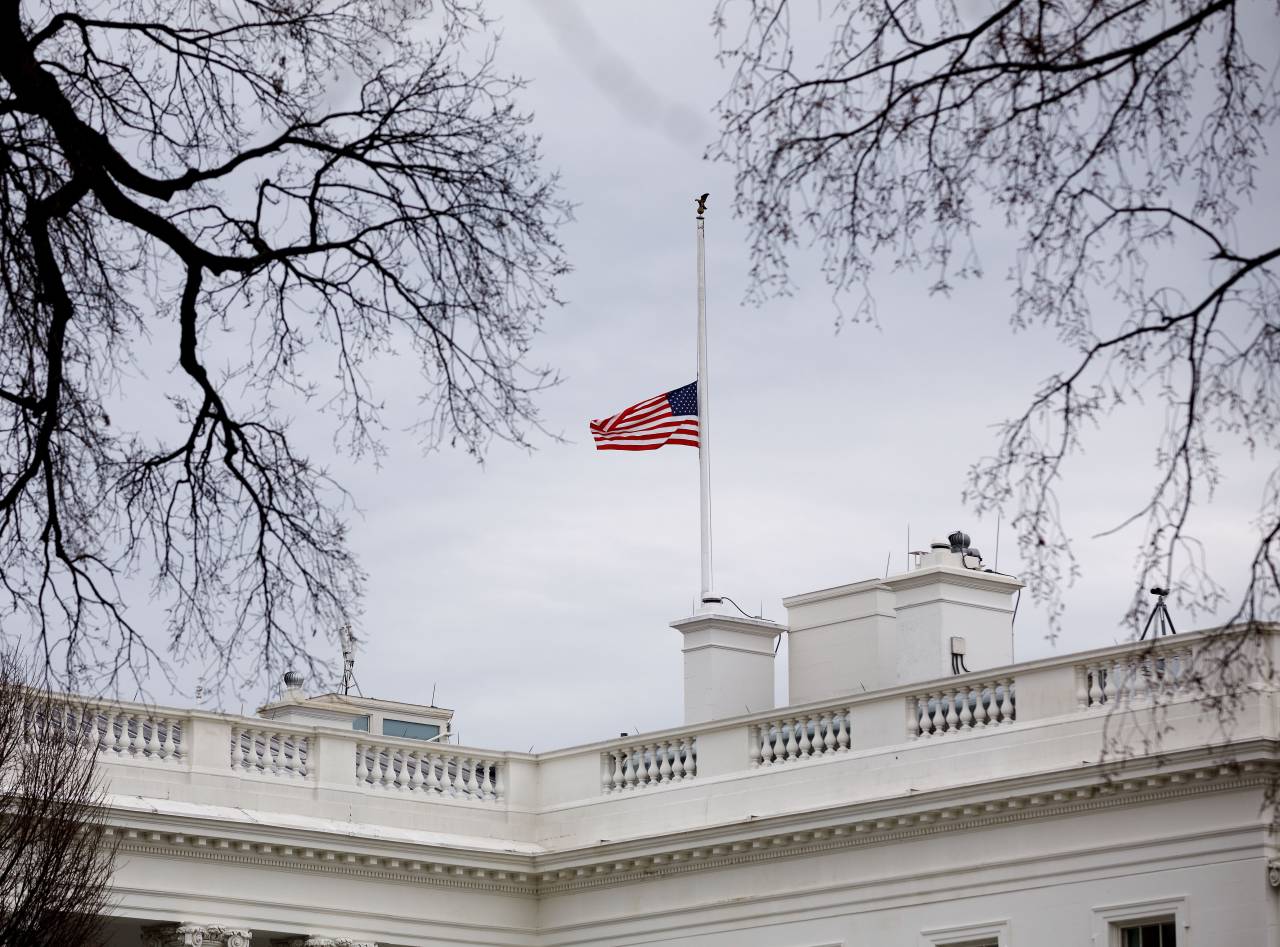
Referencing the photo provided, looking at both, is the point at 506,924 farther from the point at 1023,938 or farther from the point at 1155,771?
the point at 1155,771

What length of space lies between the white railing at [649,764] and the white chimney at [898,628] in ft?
7.73

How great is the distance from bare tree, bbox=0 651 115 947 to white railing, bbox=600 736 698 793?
7688 mm

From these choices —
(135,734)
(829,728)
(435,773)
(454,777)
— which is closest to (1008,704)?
(829,728)

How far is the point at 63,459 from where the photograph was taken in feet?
41.6

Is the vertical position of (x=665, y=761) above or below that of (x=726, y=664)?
below

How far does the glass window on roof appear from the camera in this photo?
180 ft

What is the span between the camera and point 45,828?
97.8ft

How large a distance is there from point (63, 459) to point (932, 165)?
4333 mm

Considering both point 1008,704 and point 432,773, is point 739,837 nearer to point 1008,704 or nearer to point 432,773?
point 1008,704

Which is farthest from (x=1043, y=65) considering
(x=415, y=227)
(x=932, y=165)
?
(x=415, y=227)

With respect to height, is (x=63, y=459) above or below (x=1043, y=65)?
below

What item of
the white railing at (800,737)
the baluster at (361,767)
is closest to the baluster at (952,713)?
the white railing at (800,737)

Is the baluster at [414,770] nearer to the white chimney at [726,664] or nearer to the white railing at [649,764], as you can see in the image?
the white railing at [649,764]

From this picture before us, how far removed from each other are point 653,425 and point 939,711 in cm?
1085
